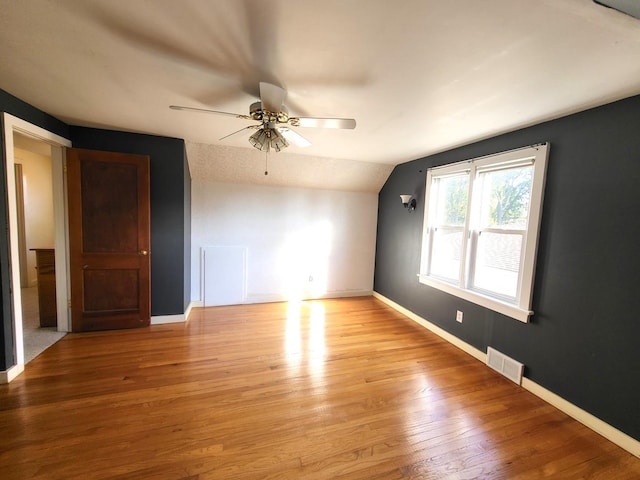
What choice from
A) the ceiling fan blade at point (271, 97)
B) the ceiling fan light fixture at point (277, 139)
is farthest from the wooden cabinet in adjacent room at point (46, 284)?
the ceiling fan blade at point (271, 97)

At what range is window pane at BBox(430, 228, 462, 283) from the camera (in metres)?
3.31

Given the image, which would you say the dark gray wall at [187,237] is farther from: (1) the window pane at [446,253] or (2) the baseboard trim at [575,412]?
(2) the baseboard trim at [575,412]

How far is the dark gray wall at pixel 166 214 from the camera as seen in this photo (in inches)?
127

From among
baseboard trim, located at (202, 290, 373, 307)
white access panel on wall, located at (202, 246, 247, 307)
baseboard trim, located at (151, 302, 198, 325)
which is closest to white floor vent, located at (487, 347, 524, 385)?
baseboard trim, located at (202, 290, 373, 307)

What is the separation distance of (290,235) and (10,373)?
3.31 m

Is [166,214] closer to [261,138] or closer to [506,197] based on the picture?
[261,138]

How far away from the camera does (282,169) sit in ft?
13.3

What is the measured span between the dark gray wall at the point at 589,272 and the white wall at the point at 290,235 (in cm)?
253

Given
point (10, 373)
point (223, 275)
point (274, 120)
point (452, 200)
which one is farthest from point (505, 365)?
point (10, 373)

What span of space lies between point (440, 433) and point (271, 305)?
9.85 ft

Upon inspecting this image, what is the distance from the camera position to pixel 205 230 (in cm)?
411

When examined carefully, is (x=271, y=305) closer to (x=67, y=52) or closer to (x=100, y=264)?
(x=100, y=264)

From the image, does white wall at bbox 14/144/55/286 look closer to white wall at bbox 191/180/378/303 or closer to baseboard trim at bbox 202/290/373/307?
white wall at bbox 191/180/378/303

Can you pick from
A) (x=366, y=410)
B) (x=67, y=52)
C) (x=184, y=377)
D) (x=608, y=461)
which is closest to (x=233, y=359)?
(x=184, y=377)
